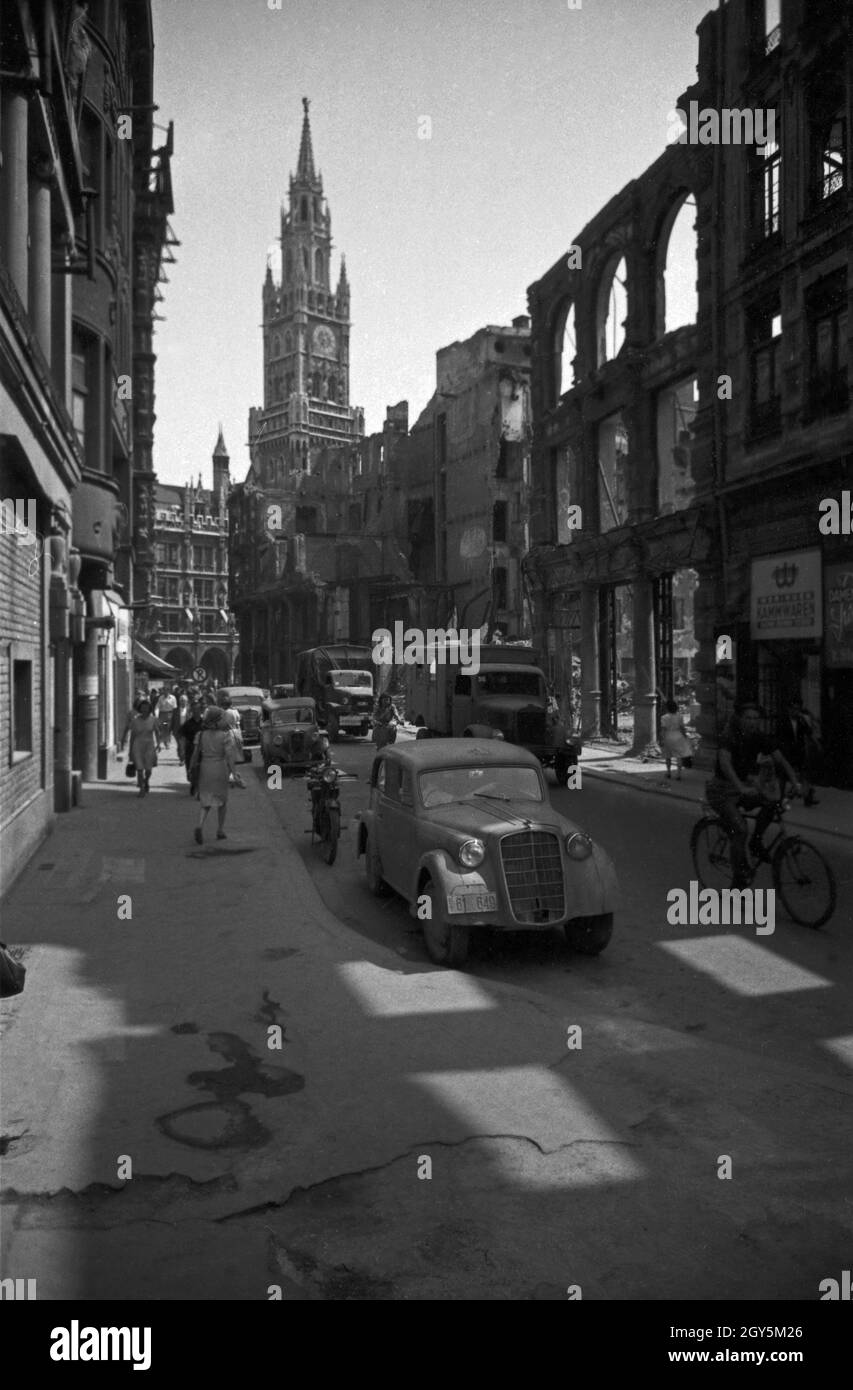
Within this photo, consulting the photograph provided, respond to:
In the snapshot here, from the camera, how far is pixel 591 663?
1268 inches

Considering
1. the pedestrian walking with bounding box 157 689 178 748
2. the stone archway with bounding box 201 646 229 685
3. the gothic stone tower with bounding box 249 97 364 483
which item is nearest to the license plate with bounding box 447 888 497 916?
the pedestrian walking with bounding box 157 689 178 748

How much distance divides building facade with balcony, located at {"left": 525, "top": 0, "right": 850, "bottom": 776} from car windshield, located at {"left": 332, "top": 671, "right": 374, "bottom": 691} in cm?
1028

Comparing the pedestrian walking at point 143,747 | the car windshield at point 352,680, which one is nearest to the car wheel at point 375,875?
the pedestrian walking at point 143,747

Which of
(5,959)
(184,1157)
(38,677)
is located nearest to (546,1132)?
(184,1157)

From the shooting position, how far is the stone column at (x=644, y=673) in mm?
27906

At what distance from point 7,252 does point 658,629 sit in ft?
69.0

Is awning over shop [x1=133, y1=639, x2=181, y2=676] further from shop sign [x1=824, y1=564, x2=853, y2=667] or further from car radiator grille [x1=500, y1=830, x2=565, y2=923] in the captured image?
car radiator grille [x1=500, y1=830, x2=565, y2=923]

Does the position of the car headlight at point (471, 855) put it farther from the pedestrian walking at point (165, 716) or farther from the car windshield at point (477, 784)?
the pedestrian walking at point (165, 716)

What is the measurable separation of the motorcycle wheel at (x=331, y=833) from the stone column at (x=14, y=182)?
7268mm

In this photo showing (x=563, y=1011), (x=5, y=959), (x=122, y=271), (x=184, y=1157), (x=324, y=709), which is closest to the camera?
(x=184, y=1157)

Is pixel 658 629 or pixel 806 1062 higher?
pixel 658 629

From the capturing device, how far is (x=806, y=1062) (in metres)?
6.30

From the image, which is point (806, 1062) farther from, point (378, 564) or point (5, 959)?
point (378, 564)

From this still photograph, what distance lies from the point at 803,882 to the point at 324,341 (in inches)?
5742
